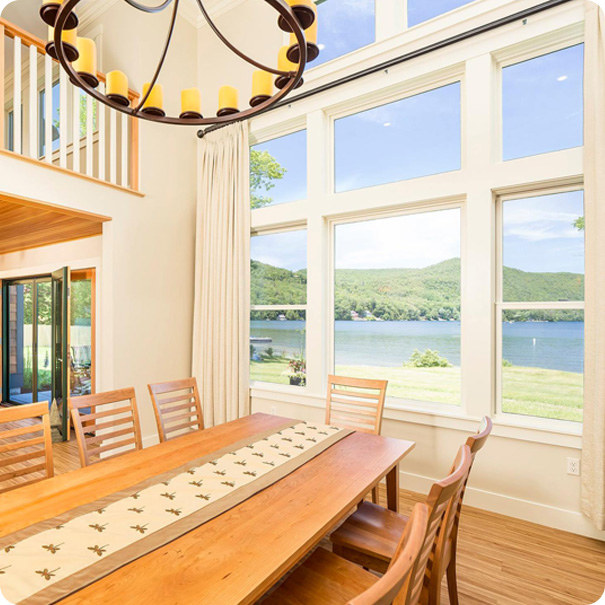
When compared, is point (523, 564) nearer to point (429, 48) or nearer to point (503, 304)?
point (503, 304)

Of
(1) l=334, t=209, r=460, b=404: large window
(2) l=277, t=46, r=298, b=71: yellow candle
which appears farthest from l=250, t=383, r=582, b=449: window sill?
(2) l=277, t=46, r=298, b=71: yellow candle

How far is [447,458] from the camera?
9.30 feet

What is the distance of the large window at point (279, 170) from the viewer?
12.5 ft

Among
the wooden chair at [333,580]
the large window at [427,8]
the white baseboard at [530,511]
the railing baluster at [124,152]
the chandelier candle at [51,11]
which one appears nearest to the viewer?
the wooden chair at [333,580]

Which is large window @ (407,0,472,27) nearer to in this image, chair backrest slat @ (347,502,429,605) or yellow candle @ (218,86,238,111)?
yellow candle @ (218,86,238,111)

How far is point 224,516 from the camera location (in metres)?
1.31

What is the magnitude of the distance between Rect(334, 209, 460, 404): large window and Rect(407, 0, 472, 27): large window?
1502 millimetres

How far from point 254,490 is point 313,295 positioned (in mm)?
2211

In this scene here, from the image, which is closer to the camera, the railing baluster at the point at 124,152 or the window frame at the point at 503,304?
the window frame at the point at 503,304

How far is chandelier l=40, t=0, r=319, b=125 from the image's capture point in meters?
1.48

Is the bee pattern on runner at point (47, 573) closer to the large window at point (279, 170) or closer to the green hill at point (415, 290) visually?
the green hill at point (415, 290)

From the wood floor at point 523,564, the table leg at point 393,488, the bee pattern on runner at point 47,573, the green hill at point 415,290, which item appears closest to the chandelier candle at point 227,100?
the green hill at point 415,290

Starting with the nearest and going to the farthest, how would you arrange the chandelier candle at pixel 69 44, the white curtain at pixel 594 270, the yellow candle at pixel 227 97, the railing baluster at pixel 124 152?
the chandelier candle at pixel 69 44 → the yellow candle at pixel 227 97 → the white curtain at pixel 594 270 → the railing baluster at pixel 124 152

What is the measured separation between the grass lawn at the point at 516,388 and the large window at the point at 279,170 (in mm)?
1907
